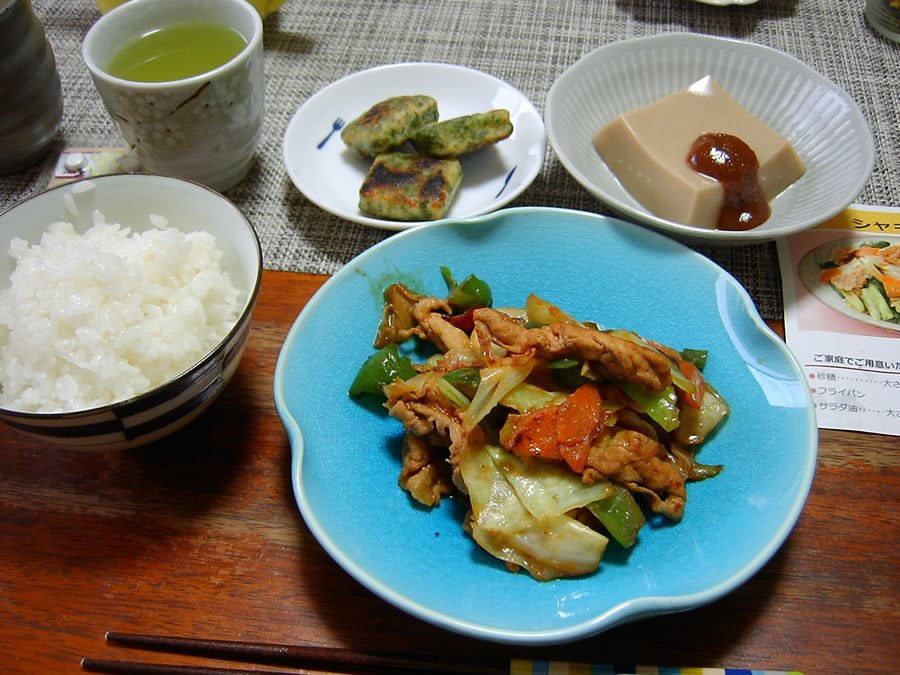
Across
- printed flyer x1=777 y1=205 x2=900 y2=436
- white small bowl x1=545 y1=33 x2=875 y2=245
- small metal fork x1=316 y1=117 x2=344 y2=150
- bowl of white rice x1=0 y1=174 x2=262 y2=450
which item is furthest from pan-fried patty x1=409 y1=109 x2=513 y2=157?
printed flyer x1=777 y1=205 x2=900 y2=436

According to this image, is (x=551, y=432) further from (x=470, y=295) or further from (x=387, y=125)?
(x=387, y=125)

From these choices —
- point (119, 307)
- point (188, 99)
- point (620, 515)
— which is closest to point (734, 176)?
point (620, 515)

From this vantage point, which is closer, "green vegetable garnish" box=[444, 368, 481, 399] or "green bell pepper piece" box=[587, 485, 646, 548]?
"green bell pepper piece" box=[587, 485, 646, 548]

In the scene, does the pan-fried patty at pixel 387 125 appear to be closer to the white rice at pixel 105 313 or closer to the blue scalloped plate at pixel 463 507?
the blue scalloped plate at pixel 463 507

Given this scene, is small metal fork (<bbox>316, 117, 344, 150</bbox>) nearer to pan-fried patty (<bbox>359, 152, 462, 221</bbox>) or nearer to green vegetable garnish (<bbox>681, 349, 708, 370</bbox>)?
pan-fried patty (<bbox>359, 152, 462, 221</bbox>)

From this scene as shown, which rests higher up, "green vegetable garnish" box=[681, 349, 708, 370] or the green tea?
the green tea

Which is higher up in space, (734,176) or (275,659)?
(734,176)
